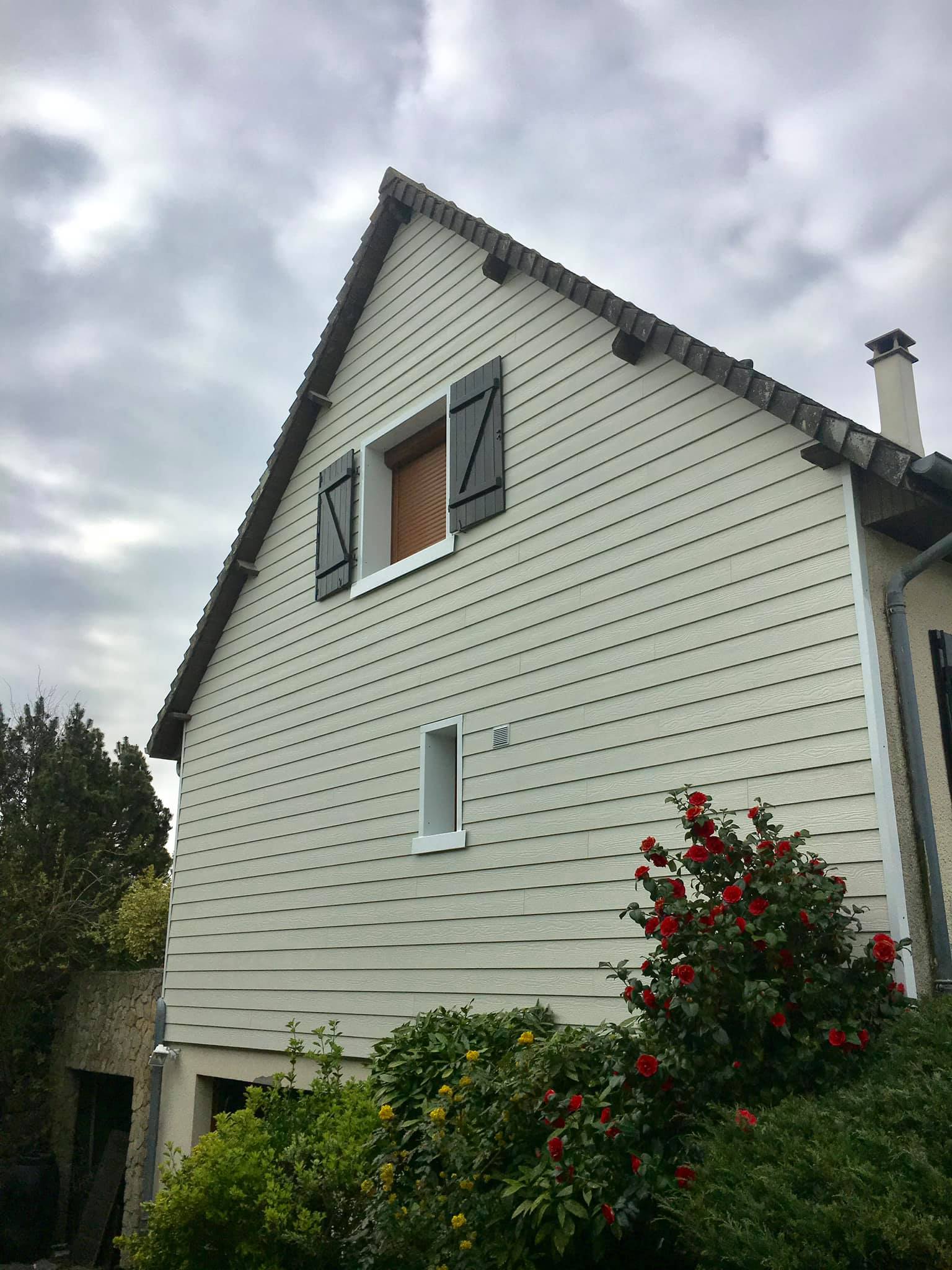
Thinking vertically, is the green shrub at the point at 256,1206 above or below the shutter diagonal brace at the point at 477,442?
below

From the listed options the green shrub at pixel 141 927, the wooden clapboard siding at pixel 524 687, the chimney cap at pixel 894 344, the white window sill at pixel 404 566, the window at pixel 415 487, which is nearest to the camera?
the wooden clapboard siding at pixel 524 687

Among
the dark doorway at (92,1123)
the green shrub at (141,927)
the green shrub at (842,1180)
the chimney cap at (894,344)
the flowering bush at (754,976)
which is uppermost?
the chimney cap at (894,344)

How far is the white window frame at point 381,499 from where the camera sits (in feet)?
29.0

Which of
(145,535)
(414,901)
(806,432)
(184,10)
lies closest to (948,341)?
(806,432)

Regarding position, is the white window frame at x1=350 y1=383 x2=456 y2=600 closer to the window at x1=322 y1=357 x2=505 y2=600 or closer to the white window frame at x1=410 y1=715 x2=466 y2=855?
the window at x1=322 y1=357 x2=505 y2=600

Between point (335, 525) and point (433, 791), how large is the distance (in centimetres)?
296

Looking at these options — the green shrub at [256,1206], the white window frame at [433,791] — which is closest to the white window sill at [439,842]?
the white window frame at [433,791]

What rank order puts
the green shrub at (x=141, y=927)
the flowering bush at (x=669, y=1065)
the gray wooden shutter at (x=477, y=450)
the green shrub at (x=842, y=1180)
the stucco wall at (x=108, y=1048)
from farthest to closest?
the green shrub at (x=141, y=927)
the stucco wall at (x=108, y=1048)
the gray wooden shutter at (x=477, y=450)
the flowering bush at (x=669, y=1065)
the green shrub at (x=842, y=1180)

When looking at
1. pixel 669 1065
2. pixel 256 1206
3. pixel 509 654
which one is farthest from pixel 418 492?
pixel 669 1065

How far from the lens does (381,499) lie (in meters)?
9.62

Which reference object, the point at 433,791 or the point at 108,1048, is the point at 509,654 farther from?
the point at 108,1048

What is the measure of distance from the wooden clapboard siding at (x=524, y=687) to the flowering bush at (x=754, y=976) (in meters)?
0.53

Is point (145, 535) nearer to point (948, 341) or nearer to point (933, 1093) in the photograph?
point (948, 341)

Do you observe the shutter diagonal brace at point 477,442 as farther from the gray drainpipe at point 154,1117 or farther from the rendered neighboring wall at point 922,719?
the gray drainpipe at point 154,1117
